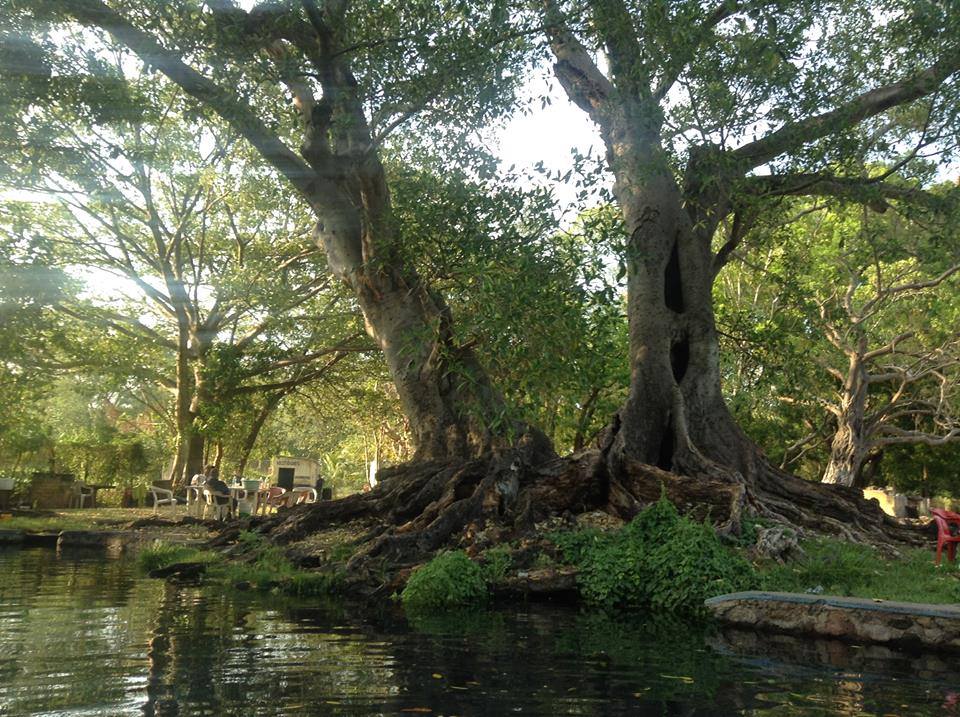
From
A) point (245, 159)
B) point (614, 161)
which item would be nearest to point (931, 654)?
point (614, 161)

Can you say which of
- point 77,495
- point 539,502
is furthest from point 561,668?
point 77,495

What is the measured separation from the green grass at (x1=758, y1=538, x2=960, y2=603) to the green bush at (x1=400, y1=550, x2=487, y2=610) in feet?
11.1

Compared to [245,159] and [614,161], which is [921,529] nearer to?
[614,161]

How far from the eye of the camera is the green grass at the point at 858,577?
32.1 ft

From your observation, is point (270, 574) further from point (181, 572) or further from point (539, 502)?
point (539, 502)

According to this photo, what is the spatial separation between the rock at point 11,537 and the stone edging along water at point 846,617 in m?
15.1

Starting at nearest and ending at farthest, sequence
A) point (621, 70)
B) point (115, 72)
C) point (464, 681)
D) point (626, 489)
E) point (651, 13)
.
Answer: point (464, 681) < point (651, 13) < point (621, 70) < point (626, 489) < point (115, 72)

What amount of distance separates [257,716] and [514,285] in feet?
23.4

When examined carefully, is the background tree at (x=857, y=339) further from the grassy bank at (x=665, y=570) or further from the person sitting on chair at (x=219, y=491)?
the person sitting on chair at (x=219, y=491)

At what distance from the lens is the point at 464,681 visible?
6.26 metres

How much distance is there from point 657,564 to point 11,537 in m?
14.2

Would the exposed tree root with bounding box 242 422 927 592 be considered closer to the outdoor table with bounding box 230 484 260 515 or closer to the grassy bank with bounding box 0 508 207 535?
the grassy bank with bounding box 0 508 207 535

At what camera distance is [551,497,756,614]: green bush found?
1031 cm

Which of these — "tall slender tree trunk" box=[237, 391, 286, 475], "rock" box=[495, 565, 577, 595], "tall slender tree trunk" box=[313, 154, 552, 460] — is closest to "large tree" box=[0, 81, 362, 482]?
"tall slender tree trunk" box=[237, 391, 286, 475]
